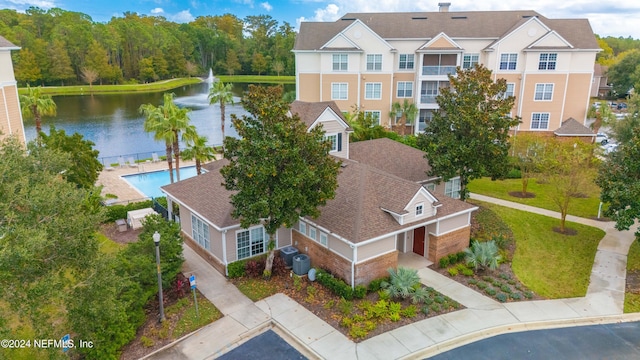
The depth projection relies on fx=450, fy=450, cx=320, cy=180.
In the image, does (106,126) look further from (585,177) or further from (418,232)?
(585,177)

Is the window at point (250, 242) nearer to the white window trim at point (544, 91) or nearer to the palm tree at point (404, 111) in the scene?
the palm tree at point (404, 111)

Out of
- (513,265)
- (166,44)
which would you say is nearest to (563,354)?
(513,265)

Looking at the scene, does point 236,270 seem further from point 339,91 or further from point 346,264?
point 339,91

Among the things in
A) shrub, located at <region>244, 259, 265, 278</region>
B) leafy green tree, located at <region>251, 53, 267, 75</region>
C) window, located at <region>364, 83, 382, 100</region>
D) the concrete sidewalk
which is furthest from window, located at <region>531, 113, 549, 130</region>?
leafy green tree, located at <region>251, 53, 267, 75</region>

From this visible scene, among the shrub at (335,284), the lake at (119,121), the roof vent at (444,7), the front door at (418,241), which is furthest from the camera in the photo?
the lake at (119,121)

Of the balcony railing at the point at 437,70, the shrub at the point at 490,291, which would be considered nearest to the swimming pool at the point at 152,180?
the shrub at the point at 490,291

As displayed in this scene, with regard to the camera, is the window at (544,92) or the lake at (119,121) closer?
the window at (544,92)

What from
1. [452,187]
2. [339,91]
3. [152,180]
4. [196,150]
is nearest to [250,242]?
[196,150]
